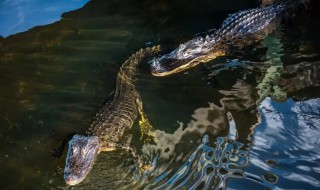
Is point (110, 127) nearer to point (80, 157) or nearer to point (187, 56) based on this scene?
point (80, 157)

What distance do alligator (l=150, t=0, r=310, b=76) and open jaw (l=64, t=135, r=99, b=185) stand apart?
1741 millimetres

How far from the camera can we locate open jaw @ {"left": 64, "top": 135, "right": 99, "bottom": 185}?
3681 mm

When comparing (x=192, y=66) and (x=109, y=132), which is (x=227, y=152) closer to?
(x=109, y=132)

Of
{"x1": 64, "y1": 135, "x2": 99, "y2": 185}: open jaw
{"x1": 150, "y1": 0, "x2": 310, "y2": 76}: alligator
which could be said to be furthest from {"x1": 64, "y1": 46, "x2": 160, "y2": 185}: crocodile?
{"x1": 150, "y1": 0, "x2": 310, "y2": 76}: alligator

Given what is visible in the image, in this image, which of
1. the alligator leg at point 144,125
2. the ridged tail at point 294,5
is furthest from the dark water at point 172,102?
the ridged tail at point 294,5

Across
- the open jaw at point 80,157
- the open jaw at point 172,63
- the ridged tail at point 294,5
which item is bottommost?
the open jaw at point 80,157

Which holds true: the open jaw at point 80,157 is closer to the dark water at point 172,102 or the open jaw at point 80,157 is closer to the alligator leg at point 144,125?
the dark water at point 172,102

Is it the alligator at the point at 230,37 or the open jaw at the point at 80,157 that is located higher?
the alligator at the point at 230,37

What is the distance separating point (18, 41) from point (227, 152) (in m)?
4.24

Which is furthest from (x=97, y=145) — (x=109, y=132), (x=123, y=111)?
(x=123, y=111)

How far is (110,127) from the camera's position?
444 centimetres

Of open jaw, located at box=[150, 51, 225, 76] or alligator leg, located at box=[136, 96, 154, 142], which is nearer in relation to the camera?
alligator leg, located at box=[136, 96, 154, 142]

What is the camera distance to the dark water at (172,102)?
3895mm

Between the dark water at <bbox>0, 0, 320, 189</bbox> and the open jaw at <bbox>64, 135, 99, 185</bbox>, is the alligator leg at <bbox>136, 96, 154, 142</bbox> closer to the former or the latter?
the dark water at <bbox>0, 0, 320, 189</bbox>
